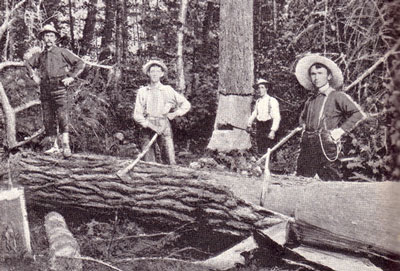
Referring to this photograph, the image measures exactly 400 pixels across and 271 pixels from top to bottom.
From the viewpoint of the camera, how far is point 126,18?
464 cm

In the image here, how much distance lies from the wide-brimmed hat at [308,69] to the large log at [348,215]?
770 mm

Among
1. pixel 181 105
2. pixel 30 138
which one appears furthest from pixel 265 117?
pixel 30 138

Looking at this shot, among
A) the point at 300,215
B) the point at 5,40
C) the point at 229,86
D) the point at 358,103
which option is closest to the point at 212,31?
the point at 229,86

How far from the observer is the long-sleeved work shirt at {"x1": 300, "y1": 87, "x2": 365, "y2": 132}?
3939mm

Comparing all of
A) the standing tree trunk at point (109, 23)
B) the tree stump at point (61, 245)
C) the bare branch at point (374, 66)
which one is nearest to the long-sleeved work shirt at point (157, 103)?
the standing tree trunk at point (109, 23)

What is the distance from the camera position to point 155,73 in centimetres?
467

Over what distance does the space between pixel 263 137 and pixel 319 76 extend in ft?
2.21

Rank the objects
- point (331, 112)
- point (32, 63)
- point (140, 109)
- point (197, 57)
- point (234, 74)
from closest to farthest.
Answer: point (331, 112) → point (234, 74) → point (197, 57) → point (140, 109) → point (32, 63)

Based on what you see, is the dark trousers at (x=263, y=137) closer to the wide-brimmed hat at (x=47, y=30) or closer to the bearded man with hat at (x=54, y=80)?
the bearded man with hat at (x=54, y=80)

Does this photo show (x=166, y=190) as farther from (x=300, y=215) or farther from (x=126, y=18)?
(x=126, y=18)

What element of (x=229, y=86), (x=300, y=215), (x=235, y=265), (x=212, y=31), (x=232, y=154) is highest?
(x=212, y=31)

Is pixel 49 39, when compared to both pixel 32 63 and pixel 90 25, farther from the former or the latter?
pixel 90 25

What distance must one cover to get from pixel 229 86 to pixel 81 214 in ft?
6.17

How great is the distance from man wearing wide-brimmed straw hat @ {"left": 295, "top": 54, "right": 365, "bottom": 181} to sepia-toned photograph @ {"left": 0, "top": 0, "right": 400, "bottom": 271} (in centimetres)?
1
